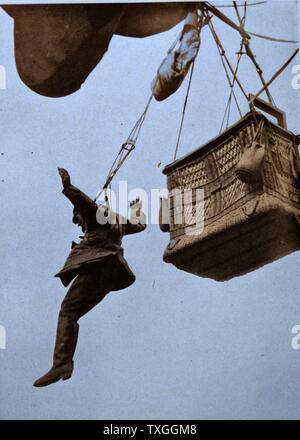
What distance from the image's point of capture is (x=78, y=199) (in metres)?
4.86

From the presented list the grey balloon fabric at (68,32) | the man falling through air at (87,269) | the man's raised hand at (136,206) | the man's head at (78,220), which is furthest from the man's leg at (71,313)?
the grey balloon fabric at (68,32)

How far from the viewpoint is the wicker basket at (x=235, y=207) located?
439cm

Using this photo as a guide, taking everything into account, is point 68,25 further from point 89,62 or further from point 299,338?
point 299,338

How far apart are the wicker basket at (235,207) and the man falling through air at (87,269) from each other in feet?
1.15

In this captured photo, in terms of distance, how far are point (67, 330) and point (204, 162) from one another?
1.11m

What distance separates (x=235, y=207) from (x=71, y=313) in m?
1.06

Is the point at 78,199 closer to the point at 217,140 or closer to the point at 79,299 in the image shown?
the point at 79,299

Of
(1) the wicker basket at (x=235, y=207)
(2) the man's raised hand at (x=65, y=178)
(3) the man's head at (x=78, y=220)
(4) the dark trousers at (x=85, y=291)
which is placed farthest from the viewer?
(3) the man's head at (x=78, y=220)

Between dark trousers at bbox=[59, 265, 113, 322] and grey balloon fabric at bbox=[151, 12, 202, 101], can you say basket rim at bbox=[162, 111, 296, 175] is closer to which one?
grey balloon fabric at bbox=[151, 12, 202, 101]

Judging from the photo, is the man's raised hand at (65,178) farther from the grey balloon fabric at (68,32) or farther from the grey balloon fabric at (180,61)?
the grey balloon fabric at (180,61)

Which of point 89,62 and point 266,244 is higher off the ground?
point 89,62
